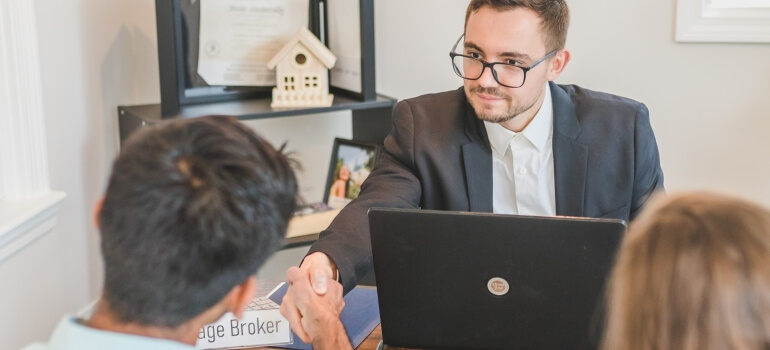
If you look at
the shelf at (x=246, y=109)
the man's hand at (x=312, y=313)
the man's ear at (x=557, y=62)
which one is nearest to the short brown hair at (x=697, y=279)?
the man's hand at (x=312, y=313)

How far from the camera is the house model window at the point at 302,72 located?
2.69m

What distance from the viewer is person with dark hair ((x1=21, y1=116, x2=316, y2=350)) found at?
3.09 feet

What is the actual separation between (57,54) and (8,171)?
0.41 m

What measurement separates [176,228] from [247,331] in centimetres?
63

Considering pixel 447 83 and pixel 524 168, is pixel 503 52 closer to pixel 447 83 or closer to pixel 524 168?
pixel 524 168

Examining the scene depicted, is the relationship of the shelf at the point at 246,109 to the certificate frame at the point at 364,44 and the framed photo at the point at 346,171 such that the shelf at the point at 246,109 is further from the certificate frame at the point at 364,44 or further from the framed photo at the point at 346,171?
the framed photo at the point at 346,171

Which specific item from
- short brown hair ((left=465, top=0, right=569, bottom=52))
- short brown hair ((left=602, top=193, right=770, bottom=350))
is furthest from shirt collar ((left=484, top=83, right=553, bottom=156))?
short brown hair ((left=602, top=193, right=770, bottom=350))

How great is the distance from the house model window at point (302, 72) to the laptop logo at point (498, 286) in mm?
1466

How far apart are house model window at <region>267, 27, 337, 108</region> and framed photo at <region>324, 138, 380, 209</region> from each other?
26 cm

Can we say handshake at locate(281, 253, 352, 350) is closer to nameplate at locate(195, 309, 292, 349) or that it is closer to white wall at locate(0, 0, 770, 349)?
nameplate at locate(195, 309, 292, 349)

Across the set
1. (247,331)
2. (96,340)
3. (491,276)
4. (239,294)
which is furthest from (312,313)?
(96,340)

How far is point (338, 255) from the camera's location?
168cm

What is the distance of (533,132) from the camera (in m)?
1.98

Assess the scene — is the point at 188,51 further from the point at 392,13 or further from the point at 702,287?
the point at 702,287
